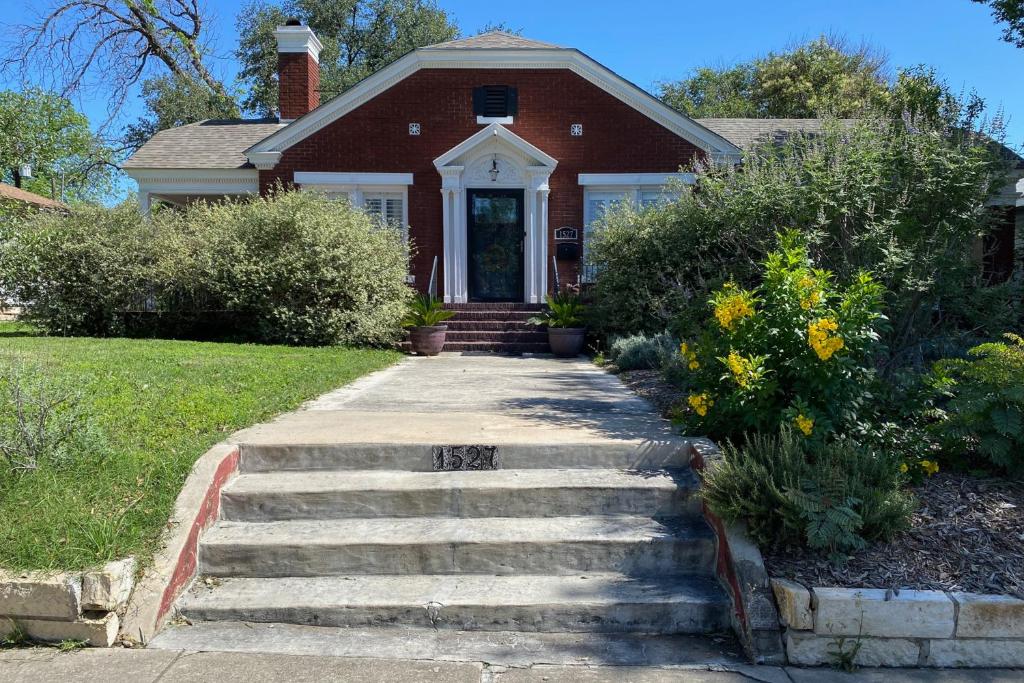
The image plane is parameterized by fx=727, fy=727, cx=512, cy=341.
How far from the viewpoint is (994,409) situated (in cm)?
406

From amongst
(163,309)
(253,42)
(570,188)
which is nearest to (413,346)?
(163,309)

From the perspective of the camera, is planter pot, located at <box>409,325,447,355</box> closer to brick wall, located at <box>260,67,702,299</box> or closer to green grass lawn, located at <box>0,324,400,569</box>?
green grass lawn, located at <box>0,324,400,569</box>

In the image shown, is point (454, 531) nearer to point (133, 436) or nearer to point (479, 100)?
point (133, 436)

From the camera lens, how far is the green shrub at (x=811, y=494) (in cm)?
354

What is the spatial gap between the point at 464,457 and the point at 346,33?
31.8m

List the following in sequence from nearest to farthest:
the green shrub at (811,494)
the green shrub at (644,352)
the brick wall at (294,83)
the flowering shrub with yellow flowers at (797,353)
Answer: the green shrub at (811,494), the flowering shrub with yellow flowers at (797,353), the green shrub at (644,352), the brick wall at (294,83)

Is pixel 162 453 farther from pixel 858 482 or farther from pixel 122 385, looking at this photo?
pixel 858 482

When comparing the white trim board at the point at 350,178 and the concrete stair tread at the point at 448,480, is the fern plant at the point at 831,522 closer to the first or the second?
the concrete stair tread at the point at 448,480

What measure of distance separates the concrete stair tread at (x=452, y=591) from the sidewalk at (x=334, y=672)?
395 millimetres

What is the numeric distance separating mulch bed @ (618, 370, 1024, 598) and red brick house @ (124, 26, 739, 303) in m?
11.3

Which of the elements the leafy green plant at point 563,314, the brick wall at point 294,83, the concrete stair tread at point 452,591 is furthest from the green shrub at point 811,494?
the brick wall at point 294,83

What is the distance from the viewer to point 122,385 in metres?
6.20

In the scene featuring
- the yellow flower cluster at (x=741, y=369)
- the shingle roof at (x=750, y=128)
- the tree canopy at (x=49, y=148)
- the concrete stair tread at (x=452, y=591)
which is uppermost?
the tree canopy at (x=49, y=148)

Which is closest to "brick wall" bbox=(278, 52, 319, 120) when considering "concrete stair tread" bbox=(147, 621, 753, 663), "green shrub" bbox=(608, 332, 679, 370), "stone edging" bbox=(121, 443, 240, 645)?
"green shrub" bbox=(608, 332, 679, 370)
